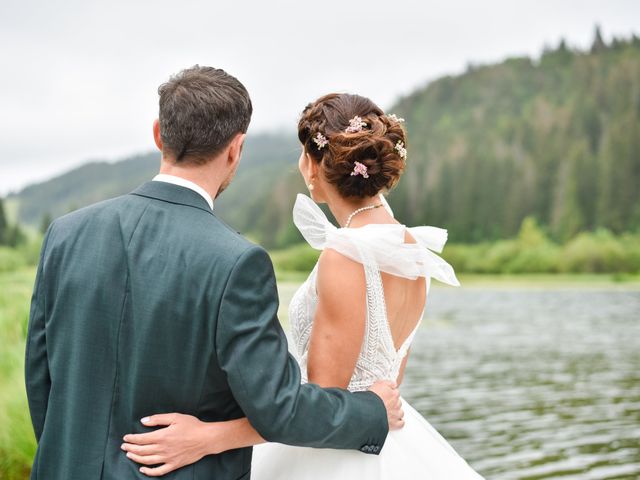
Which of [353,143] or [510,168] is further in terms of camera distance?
[510,168]

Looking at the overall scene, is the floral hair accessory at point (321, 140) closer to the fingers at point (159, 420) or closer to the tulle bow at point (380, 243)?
the tulle bow at point (380, 243)

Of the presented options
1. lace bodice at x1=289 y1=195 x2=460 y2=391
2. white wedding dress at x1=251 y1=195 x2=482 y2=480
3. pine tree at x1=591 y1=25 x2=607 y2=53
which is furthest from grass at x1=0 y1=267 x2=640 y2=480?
pine tree at x1=591 y1=25 x2=607 y2=53

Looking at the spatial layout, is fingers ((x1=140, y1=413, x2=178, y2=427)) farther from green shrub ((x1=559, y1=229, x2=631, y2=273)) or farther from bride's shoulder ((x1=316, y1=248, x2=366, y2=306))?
green shrub ((x1=559, y1=229, x2=631, y2=273))

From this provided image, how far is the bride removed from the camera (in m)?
2.43

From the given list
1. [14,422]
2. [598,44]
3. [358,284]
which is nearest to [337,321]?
[358,284]

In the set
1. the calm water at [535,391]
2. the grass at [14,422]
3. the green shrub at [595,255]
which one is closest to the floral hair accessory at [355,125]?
the grass at [14,422]

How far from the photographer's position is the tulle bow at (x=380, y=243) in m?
2.47

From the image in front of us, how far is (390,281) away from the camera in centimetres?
257

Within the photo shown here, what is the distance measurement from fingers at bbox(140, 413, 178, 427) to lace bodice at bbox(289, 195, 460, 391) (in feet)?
2.31

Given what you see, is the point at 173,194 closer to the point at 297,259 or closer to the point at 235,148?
the point at 235,148

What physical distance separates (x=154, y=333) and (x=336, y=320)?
0.66 metres

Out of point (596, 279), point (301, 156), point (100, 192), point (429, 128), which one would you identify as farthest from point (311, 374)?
point (429, 128)

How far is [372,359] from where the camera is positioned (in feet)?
8.39

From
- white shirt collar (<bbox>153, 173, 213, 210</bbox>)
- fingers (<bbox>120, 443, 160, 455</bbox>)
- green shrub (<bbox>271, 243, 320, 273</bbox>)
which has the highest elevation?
white shirt collar (<bbox>153, 173, 213, 210</bbox>)
